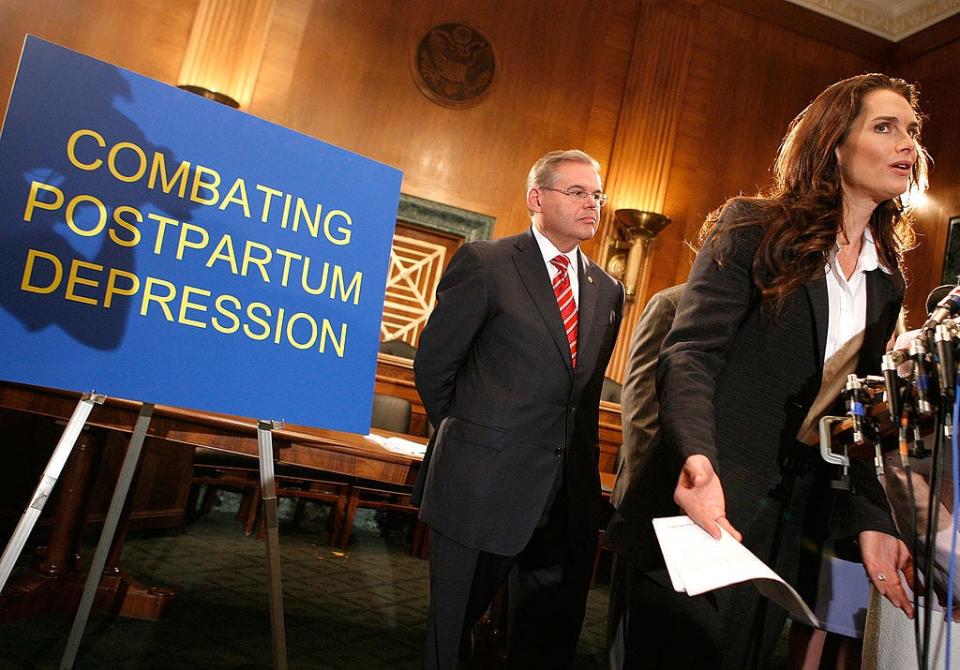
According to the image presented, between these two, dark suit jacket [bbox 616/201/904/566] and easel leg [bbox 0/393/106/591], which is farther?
easel leg [bbox 0/393/106/591]

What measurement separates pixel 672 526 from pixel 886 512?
416 mm

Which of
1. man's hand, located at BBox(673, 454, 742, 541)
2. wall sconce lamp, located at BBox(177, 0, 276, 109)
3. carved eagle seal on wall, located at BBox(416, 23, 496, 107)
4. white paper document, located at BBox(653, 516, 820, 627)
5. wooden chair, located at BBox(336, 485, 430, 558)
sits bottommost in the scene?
wooden chair, located at BBox(336, 485, 430, 558)

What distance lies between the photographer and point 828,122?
131cm

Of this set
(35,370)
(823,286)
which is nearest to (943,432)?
(823,286)

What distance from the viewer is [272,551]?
5.68 ft

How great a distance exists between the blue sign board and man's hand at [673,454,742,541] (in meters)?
0.98

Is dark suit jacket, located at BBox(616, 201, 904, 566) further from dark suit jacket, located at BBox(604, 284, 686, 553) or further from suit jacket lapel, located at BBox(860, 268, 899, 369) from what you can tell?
dark suit jacket, located at BBox(604, 284, 686, 553)

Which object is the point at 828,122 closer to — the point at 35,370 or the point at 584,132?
the point at 35,370

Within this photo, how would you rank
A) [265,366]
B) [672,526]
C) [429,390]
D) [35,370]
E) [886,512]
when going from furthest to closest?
[429,390]
[265,366]
[35,370]
[886,512]
[672,526]

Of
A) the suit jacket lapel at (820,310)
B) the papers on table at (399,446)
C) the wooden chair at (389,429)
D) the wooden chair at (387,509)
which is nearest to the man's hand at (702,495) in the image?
the suit jacket lapel at (820,310)

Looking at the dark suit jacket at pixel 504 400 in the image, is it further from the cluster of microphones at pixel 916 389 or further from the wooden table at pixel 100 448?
the cluster of microphones at pixel 916 389

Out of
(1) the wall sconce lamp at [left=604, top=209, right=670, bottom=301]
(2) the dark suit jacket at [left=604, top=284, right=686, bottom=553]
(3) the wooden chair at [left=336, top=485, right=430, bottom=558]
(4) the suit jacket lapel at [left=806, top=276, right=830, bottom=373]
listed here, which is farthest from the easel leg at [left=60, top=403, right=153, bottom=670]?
(1) the wall sconce lamp at [left=604, top=209, right=670, bottom=301]

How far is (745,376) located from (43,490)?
1.29 m

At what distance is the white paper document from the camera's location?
0.81 metres
